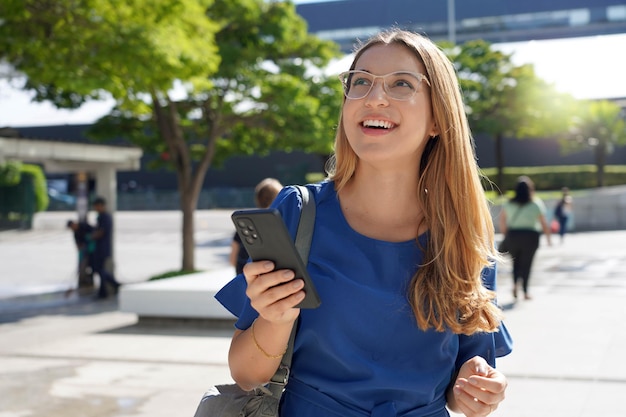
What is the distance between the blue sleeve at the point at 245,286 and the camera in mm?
2016

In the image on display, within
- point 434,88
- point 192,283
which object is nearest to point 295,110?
point 192,283

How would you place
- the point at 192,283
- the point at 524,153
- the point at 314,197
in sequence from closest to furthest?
the point at 314,197, the point at 192,283, the point at 524,153

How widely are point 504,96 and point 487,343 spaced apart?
103 ft

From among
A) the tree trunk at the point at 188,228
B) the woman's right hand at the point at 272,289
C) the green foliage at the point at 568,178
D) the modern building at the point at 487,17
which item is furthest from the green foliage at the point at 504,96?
the woman's right hand at the point at 272,289

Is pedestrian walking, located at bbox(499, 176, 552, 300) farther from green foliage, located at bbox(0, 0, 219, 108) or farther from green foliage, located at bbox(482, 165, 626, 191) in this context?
green foliage, located at bbox(482, 165, 626, 191)

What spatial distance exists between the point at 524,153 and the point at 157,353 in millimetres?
41925

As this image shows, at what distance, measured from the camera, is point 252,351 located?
199 cm

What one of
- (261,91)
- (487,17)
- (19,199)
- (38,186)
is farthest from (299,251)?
(487,17)

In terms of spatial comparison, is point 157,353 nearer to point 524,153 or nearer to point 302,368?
point 302,368

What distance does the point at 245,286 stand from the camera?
2062 millimetres

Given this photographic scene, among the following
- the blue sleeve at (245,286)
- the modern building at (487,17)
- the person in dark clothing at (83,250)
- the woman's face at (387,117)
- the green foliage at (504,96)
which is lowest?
the person in dark clothing at (83,250)

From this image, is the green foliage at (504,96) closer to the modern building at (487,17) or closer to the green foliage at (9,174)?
the modern building at (487,17)

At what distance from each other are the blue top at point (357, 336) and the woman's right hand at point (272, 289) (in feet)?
0.62

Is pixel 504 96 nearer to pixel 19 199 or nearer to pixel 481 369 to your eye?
pixel 19 199
